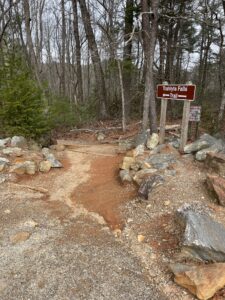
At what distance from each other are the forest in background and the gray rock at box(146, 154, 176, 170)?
9.51 ft

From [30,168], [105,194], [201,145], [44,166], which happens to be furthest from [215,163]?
[30,168]

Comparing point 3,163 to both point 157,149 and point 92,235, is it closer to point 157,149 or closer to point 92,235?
point 92,235

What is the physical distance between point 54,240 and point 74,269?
0.74 m

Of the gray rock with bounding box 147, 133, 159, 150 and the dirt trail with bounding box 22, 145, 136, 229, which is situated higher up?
the gray rock with bounding box 147, 133, 159, 150

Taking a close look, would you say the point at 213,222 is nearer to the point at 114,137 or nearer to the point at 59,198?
the point at 59,198

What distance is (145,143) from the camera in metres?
7.82

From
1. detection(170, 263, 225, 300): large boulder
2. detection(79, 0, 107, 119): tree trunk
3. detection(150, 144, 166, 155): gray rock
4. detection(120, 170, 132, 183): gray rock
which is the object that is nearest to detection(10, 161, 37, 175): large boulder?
detection(120, 170, 132, 183): gray rock

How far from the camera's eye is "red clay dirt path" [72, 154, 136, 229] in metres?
4.79

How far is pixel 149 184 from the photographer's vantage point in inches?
206

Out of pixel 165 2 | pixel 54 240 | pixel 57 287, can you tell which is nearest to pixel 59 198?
pixel 54 240

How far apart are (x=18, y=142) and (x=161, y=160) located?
3.99 metres

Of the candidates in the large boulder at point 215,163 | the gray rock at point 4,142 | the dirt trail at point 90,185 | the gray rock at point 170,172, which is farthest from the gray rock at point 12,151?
the large boulder at point 215,163

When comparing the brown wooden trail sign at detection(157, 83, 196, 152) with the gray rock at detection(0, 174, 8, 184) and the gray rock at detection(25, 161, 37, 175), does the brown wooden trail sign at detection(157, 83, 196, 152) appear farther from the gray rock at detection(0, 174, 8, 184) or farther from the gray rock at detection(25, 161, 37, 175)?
the gray rock at detection(0, 174, 8, 184)

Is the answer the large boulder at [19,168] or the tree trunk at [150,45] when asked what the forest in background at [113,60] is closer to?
the tree trunk at [150,45]
